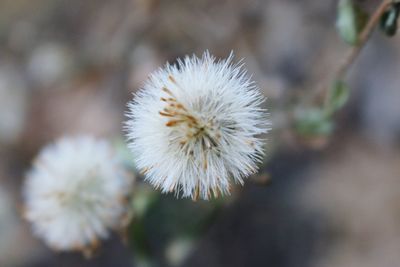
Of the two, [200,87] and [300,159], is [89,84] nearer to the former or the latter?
[300,159]

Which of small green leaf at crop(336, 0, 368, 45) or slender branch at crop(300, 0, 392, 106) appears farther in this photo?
small green leaf at crop(336, 0, 368, 45)

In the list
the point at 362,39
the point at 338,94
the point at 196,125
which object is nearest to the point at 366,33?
the point at 362,39

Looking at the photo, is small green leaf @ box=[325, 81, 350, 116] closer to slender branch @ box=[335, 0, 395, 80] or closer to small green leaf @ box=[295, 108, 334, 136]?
slender branch @ box=[335, 0, 395, 80]

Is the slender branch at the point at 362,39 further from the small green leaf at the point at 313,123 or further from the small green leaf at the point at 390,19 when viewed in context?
the small green leaf at the point at 313,123

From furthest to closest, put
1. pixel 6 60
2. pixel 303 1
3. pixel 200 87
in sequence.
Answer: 1. pixel 6 60
2. pixel 303 1
3. pixel 200 87

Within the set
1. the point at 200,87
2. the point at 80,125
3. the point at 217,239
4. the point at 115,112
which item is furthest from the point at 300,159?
the point at 200,87

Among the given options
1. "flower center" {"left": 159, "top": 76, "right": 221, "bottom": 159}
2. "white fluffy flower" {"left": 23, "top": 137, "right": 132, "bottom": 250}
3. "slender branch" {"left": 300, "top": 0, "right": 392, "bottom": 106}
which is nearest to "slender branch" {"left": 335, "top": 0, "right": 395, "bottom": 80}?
"slender branch" {"left": 300, "top": 0, "right": 392, "bottom": 106}
